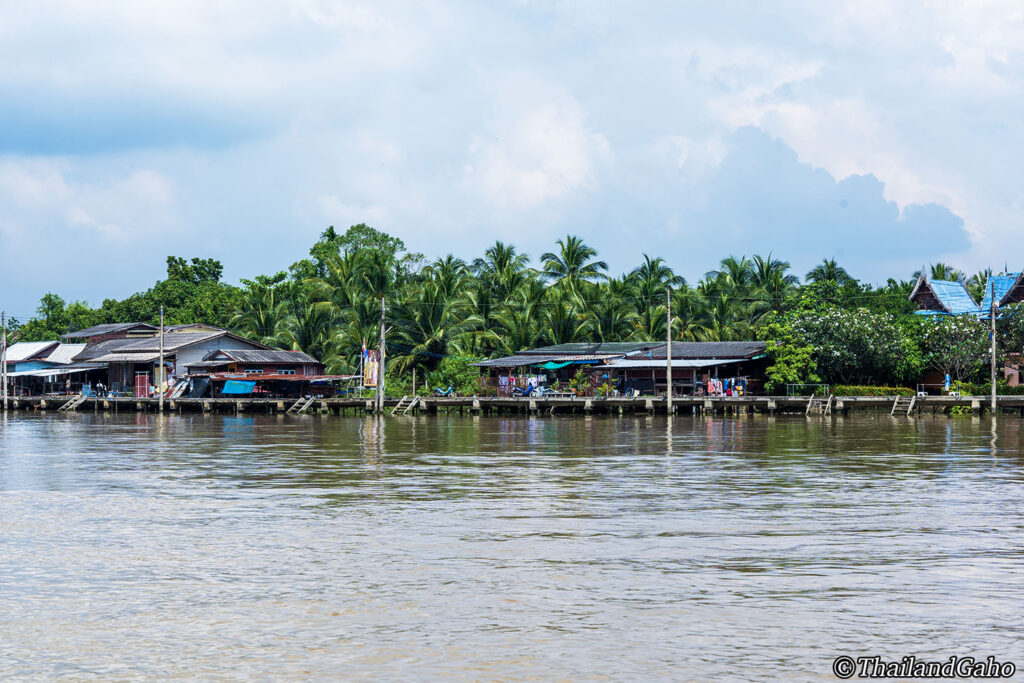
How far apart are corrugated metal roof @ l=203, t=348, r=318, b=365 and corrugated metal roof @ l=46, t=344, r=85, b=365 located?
717 inches

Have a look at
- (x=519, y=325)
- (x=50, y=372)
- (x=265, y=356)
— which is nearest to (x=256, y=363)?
(x=265, y=356)

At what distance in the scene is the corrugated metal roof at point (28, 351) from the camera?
309ft

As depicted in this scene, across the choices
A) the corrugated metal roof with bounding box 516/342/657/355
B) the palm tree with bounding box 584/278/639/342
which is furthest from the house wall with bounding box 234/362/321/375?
the palm tree with bounding box 584/278/639/342

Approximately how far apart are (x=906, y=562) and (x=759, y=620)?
4563 mm

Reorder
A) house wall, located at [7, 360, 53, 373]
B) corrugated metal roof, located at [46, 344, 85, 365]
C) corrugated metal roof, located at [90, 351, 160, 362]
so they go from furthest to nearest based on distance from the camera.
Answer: house wall, located at [7, 360, 53, 373] < corrugated metal roof, located at [46, 344, 85, 365] < corrugated metal roof, located at [90, 351, 160, 362]

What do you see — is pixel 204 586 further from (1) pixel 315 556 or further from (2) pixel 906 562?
(2) pixel 906 562

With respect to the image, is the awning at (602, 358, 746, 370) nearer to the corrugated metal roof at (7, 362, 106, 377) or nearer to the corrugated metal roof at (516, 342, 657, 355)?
the corrugated metal roof at (516, 342, 657, 355)

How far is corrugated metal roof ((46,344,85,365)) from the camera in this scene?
9136 centimetres

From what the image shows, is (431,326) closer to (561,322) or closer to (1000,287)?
(561,322)

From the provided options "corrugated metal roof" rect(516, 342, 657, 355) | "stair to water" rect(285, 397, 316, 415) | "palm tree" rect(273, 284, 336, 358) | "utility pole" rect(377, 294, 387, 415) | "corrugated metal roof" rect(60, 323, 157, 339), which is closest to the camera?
"utility pole" rect(377, 294, 387, 415)

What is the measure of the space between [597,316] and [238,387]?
2500 cm

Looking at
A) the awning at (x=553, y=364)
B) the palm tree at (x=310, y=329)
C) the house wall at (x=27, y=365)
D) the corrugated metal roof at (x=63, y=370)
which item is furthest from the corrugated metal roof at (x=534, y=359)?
the house wall at (x=27, y=365)

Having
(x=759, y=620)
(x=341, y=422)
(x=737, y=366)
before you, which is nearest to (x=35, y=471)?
(x=759, y=620)

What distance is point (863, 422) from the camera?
56.3 metres
